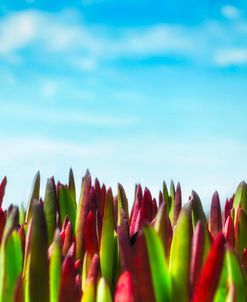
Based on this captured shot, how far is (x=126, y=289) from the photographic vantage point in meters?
0.84

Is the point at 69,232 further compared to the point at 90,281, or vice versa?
the point at 69,232

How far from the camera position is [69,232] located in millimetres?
1264

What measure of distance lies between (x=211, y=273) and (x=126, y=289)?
4.9 inches

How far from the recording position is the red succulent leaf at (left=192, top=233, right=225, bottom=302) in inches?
31.5

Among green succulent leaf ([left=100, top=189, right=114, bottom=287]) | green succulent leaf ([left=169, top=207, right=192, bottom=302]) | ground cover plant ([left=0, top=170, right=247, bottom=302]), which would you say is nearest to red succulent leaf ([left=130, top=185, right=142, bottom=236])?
green succulent leaf ([left=100, top=189, right=114, bottom=287])

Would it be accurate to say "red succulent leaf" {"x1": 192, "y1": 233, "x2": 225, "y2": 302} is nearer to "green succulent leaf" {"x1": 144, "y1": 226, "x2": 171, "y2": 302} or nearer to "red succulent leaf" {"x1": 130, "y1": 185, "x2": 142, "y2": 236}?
"green succulent leaf" {"x1": 144, "y1": 226, "x2": 171, "y2": 302}

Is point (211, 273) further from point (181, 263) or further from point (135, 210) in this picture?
point (135, 210)

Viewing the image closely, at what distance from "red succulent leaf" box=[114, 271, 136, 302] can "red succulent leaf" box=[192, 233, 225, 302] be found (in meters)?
0.09

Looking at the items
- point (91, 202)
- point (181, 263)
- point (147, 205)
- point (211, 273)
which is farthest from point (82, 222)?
point (211, 273)

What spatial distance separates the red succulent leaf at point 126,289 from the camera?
84cm

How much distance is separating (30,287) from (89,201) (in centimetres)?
59

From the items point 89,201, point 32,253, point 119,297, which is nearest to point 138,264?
point 119,297

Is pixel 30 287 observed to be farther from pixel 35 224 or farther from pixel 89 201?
pixel 89 201

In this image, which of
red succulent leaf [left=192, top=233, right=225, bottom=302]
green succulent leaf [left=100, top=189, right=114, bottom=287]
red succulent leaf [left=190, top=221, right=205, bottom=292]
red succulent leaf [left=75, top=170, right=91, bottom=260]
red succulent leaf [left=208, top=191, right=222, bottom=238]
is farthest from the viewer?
red succulent leaf [left=208, top=191, right=222, bottom=238]
